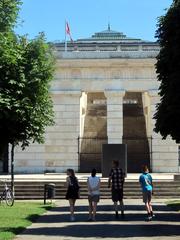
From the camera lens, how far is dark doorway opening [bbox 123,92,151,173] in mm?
45006

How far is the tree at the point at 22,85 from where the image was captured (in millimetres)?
16117

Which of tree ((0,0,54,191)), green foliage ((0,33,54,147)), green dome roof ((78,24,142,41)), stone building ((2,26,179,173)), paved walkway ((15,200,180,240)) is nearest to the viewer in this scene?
paved walkway ((15,200,180,240))

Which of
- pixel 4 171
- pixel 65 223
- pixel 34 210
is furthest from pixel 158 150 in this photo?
pixel 65 223

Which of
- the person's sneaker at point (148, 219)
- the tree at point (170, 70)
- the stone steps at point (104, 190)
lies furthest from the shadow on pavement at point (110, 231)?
the stone steps at point (104, 190)

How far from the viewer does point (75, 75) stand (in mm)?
45156

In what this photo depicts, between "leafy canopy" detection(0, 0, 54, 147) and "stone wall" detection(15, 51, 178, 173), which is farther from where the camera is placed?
"stone wall" detection(15, 51, 178, 173)

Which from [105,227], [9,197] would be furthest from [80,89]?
[105,227]

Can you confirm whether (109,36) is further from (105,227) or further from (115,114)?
(105,227)

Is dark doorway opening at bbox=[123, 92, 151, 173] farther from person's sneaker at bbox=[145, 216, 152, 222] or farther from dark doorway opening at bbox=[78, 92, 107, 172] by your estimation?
person's sneaker at bbox=[145, 216, 152, 222]

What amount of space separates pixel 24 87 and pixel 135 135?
A: 30349 millimetres

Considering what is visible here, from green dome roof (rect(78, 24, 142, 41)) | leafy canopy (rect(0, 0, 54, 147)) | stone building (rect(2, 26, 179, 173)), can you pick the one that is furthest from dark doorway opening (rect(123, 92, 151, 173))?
leafy canopy (rect(0, 0, 54, 147))

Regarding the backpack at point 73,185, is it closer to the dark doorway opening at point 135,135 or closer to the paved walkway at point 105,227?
the paved walkway at point 105,227

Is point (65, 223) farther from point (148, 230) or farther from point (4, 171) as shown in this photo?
point (4, 171)

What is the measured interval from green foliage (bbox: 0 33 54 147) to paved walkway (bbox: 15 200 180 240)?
10.4 feet
